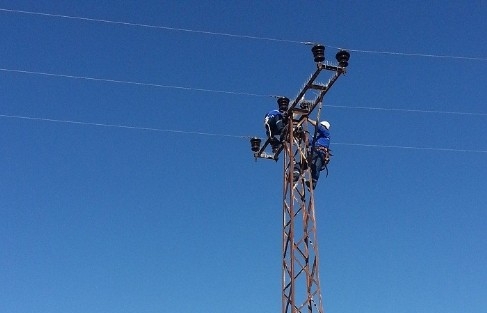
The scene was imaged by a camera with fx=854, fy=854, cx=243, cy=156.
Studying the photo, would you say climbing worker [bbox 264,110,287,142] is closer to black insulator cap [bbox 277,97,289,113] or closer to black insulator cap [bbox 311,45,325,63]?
black insulator cap [bbox 277,97,289,113]

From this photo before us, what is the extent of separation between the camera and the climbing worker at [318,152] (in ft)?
78.6

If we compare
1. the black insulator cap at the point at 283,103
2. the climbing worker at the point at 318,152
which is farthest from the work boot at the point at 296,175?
the black insulator cap at the point at 283,103

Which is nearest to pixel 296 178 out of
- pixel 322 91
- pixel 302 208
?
pixel 302 208

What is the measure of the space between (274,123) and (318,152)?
1.52 meters

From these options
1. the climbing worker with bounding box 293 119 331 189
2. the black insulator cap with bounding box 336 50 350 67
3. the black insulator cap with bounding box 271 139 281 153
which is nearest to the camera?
the black insulator cap with bounding box 336 50 350 67

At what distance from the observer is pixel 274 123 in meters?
24.7

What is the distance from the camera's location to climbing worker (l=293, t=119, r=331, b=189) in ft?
78.6

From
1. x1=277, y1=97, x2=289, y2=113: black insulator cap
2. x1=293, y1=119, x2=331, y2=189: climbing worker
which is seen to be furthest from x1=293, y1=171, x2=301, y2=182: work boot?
x1=277, y1=97, x2=289, y2=113: black insulator cap

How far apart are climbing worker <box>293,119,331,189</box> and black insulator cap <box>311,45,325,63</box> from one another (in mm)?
2068

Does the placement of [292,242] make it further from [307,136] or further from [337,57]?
[337,57]

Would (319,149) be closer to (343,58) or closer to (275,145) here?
(275,145)

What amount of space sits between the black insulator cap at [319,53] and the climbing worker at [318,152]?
2068 millimetres

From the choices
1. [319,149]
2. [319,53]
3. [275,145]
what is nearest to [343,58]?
[319,53]

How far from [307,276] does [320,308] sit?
93 centimetres
